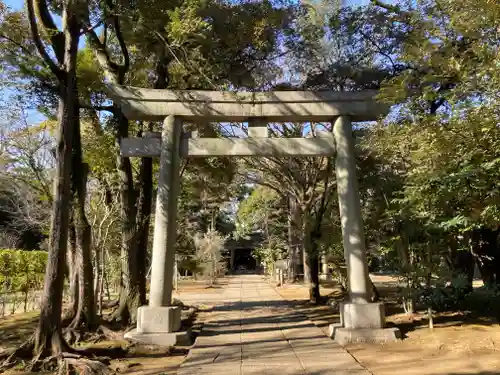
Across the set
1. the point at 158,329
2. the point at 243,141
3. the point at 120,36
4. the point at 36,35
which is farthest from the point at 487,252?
the point at 36,35

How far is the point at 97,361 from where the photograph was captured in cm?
625

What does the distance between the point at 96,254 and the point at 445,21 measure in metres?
9.47

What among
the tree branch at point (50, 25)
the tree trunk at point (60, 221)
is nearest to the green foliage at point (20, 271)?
the tree trunk at point (60, 221)

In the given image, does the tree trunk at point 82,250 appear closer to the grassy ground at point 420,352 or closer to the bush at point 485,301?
the grassy ground at point 420,352

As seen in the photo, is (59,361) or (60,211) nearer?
(59,361)

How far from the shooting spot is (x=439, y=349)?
7.16 metres

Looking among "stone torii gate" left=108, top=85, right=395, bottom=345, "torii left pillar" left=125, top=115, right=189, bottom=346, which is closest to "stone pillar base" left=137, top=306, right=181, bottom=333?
"torii left pillar" left=125, top=115, right=189, bottom=346

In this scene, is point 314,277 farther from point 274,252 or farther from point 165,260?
point 274,252

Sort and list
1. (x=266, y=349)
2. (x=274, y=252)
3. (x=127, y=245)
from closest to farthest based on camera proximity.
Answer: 1. (x=266, y=349)
2. (x=127, y=245)
3. (x=274, y=252)

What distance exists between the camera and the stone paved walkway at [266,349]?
6.29 metres

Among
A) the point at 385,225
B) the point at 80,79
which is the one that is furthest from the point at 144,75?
the point at 385,225

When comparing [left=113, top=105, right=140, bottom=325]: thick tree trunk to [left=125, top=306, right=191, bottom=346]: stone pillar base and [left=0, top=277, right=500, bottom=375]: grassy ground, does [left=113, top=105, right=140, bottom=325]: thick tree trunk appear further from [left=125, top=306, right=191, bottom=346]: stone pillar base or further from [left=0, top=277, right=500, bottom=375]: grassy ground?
[left=125, top=306, right=191, bottom=346]: stone pillar base

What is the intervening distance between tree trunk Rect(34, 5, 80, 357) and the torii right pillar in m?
4.97

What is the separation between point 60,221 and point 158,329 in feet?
8.92
